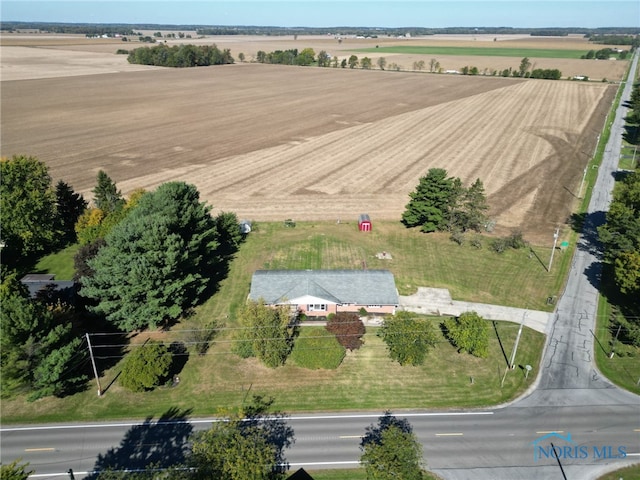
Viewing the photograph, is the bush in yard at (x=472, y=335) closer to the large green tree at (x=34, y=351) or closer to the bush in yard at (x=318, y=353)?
the bush in yard at (x=318, y=353)

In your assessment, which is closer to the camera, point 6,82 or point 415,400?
point 415,400

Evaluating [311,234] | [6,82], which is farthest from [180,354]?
[6,82]

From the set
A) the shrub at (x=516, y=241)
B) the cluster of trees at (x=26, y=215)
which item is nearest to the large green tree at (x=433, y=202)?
the shrub at (x=516, y=241)

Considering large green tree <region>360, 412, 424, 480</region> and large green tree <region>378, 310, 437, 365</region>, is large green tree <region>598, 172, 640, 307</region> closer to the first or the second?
large green tree <region>378, 310, 437, 365</region>

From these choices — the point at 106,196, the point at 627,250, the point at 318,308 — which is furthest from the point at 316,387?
the point at 106,196

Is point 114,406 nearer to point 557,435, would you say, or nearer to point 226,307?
point 226,307

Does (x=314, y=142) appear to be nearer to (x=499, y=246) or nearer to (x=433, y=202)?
(x=433, y=202)

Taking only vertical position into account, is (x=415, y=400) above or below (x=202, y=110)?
below

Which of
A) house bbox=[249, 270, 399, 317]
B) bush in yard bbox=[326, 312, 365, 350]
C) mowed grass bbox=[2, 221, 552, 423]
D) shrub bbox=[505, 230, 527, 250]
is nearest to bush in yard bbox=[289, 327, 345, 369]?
bush in yard bbox=[326, 312, 365, 350]
